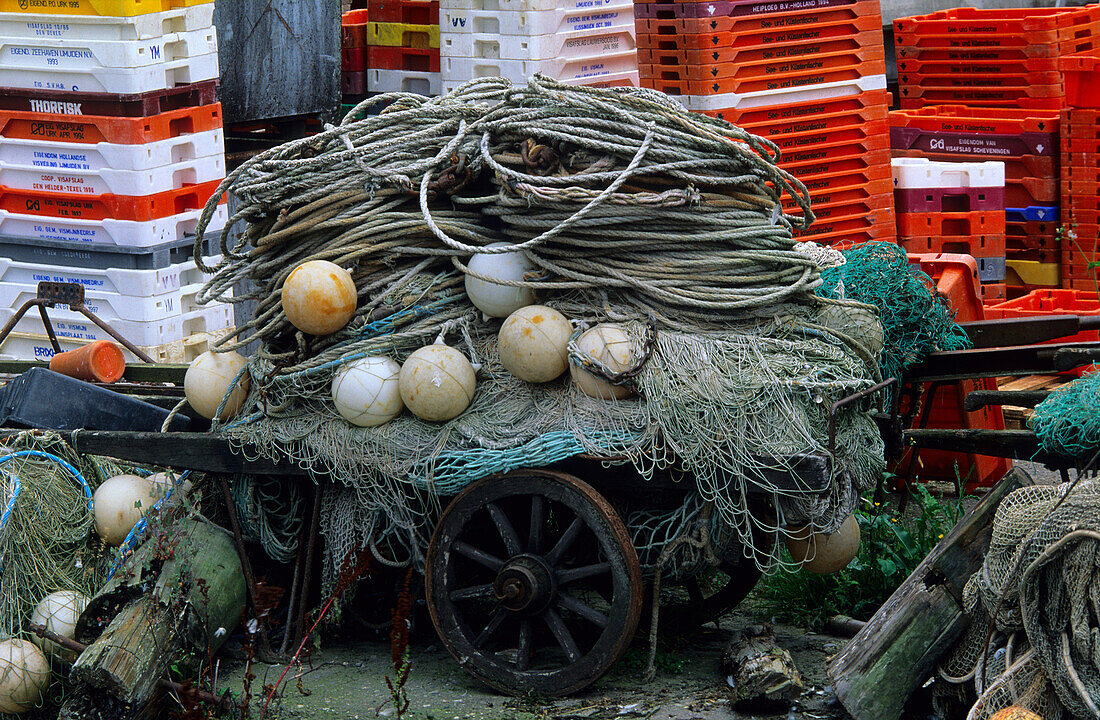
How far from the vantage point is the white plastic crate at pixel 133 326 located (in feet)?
23.0

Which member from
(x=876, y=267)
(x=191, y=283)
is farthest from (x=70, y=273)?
(x=876, y=267)

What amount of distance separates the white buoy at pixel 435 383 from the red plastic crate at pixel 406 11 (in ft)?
13.8

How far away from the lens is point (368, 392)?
4742 mm

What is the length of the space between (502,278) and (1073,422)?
2088 mm

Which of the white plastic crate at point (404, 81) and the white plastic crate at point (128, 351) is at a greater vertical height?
the white plastic crate at point (404, 81)

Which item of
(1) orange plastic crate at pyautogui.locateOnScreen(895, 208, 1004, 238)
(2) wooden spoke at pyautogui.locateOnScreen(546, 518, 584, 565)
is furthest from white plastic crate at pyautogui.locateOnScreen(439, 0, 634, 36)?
(2) wooden spoke at pyautogui.locateOnScreen(546, 518, 584, 565)

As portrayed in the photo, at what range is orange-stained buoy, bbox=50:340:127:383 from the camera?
5.95 meters

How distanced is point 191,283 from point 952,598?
4.71 m

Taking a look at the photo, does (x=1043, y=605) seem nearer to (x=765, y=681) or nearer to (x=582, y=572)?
(x=765, y=681)

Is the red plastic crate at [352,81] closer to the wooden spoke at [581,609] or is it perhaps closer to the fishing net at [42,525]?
the fishing net at [42,525]

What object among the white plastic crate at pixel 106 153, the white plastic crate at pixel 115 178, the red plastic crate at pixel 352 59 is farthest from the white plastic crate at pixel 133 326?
the red plastic crate at pixel 352 59

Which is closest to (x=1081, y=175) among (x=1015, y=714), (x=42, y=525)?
(x=1015, y=714)

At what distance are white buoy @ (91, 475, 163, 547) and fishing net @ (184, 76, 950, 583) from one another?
1.68 ft

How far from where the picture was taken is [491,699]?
463cm
